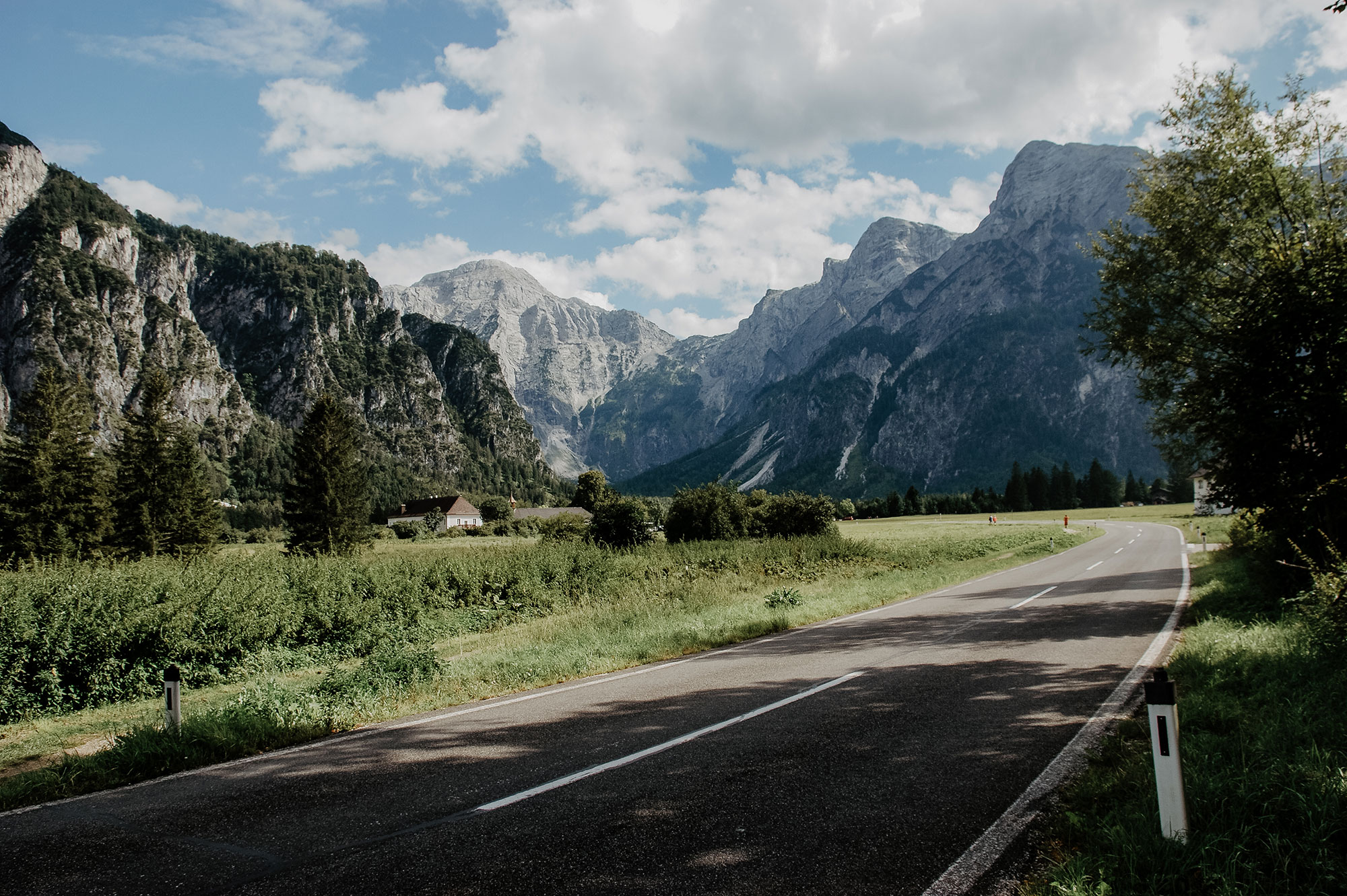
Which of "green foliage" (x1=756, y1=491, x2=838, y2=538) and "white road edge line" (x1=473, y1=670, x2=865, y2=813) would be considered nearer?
"white road edge line" (x1=473, y1=670, x2=865, y2=813)

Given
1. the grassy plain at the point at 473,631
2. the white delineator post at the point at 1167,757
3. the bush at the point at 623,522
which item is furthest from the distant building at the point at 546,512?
the white delineator post at the point at 1167,757

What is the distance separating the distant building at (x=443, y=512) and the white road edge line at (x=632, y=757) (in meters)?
121

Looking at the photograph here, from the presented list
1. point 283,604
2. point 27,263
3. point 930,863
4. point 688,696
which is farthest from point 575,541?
point 27,263

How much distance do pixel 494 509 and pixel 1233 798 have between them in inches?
5800

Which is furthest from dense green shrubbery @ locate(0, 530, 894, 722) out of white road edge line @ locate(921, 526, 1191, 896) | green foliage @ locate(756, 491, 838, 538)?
green foliage @ locate(756, 491, 838, 538)

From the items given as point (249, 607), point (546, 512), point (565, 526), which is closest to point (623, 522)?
point (565, 526)

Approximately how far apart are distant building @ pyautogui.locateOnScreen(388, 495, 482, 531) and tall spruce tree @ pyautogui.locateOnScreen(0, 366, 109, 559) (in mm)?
85284

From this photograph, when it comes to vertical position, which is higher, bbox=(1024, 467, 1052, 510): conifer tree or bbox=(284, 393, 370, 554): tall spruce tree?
bbox=(284, 393, 370, 554): tall spruce tree

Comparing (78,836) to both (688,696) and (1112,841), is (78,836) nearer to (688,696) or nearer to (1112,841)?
(688,696)

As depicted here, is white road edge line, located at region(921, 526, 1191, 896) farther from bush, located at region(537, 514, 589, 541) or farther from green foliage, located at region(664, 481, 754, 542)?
bush, located at region(537, 514, 589, 541)

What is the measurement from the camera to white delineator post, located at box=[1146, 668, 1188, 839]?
3.73 meters

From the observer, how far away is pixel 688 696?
8461 millimetres

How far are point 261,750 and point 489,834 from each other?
4.31 metres

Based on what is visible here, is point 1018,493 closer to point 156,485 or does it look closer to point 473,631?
point 473,631
